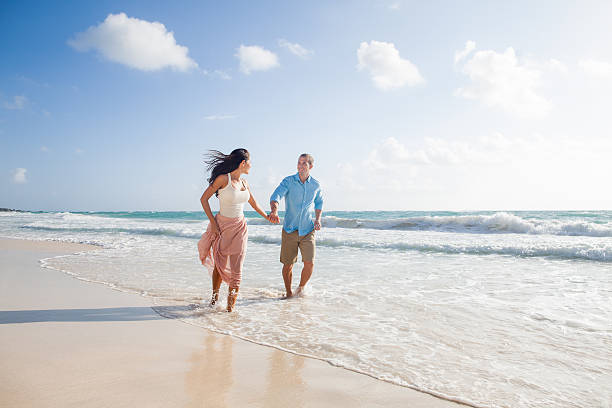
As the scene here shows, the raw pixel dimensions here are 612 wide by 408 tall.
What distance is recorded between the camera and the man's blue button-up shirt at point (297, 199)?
5473mm

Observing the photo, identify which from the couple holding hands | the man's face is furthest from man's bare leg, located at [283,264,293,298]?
the man's face

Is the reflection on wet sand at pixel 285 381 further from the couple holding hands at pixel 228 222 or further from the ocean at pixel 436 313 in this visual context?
the couple holding hands at pixel 228 222

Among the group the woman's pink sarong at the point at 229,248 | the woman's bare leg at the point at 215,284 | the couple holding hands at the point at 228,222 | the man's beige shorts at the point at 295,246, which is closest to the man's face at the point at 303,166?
the couple holding hands at the point at 228,222

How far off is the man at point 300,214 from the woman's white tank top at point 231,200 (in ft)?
2.56

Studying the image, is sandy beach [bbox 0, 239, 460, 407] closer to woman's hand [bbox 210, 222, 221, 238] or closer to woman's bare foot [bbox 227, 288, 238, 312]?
woman's bare foot [bbox 227, 288, 238, 312]

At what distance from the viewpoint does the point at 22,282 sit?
6.18m

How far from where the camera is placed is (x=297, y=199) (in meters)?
5.47

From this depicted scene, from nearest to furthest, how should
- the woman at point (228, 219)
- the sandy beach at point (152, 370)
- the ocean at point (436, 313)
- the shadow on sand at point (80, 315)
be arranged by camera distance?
1. the sandy beach at point (152, 370)
2. the ocean at point (436, 313)
3. the shadow on sand at point (80, 315)
4. the woman at point (228, 219)

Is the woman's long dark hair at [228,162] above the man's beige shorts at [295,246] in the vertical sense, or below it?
above

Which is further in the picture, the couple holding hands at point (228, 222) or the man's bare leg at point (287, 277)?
the man's bare leg at point (287, 277)

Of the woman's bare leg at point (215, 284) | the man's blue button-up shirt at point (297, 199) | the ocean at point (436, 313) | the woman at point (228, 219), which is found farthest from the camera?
the man's blue button-up shirt at point (297, 199)

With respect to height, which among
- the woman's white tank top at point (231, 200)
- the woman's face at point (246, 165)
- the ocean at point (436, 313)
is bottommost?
the ocean at point (436, 313)

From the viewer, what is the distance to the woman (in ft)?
14.9

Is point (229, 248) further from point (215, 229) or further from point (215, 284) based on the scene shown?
point (215, 284)
